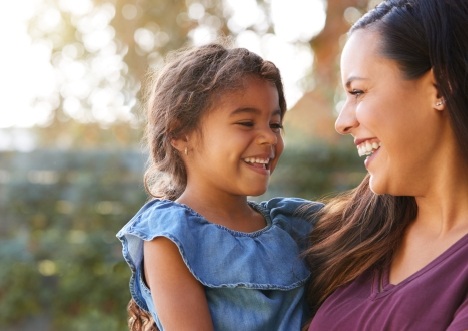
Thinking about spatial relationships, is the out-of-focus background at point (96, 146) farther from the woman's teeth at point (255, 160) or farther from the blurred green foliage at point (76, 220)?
the woman's teeth at point (255, 160)

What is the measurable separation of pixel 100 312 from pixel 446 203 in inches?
173

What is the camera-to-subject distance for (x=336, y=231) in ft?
8.12

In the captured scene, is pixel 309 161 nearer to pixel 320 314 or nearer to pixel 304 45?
pixel 304 45

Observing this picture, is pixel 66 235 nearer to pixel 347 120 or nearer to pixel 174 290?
pixel 174 290

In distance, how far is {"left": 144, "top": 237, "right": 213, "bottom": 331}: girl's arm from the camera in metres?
2.24

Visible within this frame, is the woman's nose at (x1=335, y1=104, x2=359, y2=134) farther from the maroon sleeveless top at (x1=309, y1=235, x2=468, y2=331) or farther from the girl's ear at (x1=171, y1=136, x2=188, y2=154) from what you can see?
the girl's ear at (x1=171, y1=136, x2=188, y2=154)

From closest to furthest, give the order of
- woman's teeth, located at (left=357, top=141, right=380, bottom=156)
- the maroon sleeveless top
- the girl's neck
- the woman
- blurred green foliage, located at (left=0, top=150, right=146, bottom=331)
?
the maroon sleeveless top < the woman < woman's teeth, located at (left=357, top=141, right=380, bottom=156) < the girl's neck < blurred green foliage, located at (left=0, top=150, right=146, bottom=331)

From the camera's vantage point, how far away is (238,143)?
97.3 inches

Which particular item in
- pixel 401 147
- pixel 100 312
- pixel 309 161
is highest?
pixel 401 147

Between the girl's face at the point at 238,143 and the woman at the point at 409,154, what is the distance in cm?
34

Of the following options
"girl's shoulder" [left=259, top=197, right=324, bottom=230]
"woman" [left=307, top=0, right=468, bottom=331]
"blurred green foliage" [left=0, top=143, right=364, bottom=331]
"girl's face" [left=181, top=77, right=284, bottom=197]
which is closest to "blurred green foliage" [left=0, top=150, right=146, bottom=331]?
"blurred green foliage" [left=0, top=143, right=364, bottom=331]

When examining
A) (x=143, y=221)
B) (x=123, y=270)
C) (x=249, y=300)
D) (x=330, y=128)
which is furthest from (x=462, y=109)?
(x=330, y=128)

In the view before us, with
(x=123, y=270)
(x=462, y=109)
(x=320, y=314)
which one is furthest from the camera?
(x=123, y=270)

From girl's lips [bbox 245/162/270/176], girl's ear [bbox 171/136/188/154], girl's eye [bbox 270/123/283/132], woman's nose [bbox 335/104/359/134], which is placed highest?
woman's nose [bbox 335/104/359/134]
